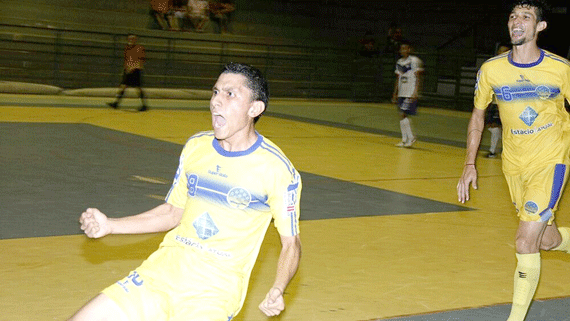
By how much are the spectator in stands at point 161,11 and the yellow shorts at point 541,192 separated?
24615 mm

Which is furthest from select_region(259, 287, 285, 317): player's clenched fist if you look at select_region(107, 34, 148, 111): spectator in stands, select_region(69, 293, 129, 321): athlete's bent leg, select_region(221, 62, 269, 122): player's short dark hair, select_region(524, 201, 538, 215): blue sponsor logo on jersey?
select_region(107, 34, 148, 111): spectator in stands

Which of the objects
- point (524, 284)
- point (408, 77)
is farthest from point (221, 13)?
point (524, 284)

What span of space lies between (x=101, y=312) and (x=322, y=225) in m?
6.58

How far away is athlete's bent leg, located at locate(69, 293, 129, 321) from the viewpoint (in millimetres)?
3939

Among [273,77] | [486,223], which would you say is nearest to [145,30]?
[273,77]

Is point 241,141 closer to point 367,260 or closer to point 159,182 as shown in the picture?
point 367,260

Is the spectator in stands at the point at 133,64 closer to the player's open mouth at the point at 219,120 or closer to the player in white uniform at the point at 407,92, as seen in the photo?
the player in white uniform at the point at 407,92

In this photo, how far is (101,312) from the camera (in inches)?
156

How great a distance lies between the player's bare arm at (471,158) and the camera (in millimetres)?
6910

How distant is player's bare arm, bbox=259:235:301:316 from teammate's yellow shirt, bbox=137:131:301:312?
6 cm

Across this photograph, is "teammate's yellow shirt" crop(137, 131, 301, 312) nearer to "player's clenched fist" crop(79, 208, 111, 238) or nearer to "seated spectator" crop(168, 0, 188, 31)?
"player's clenched fist" crop(79, 208, 111, 238)

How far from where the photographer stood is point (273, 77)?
3281cm

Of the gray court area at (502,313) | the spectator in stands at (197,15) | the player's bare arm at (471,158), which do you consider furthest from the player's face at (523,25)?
the spectator in stands at (197,15)

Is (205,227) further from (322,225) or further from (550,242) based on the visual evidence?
(322,225)
